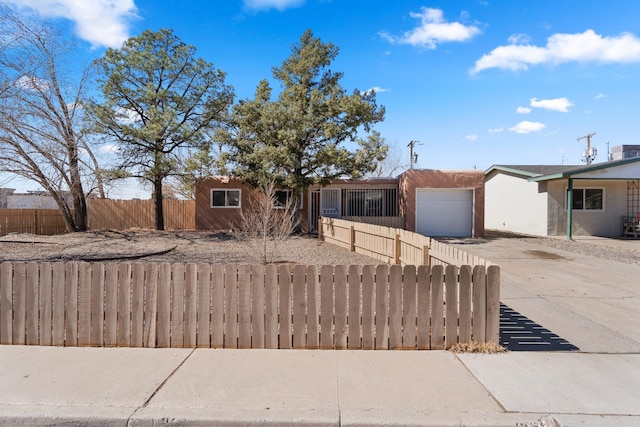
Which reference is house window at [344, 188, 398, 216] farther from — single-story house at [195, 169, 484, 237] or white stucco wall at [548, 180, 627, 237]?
white stucco wall at [548, 180, 627, 237]

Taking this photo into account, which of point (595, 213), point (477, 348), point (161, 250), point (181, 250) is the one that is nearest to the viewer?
point (477, 348)

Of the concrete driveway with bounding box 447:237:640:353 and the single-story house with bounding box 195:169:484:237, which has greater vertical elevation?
the single-story house with bounding box 195:169:484:237

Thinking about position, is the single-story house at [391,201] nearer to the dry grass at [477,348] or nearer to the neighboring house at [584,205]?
the neighboring house at [584,205]

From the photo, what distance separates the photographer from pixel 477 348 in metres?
4.10

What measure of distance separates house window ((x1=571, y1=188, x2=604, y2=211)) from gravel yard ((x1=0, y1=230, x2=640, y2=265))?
141 inches

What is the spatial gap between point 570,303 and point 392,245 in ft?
13.1

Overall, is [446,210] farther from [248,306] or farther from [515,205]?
[248,306]

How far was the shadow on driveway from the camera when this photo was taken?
4.26 metres

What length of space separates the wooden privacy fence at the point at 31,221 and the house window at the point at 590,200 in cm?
2799

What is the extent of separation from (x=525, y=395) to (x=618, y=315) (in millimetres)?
3661

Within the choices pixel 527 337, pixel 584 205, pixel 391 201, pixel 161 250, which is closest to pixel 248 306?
pixel 527 337

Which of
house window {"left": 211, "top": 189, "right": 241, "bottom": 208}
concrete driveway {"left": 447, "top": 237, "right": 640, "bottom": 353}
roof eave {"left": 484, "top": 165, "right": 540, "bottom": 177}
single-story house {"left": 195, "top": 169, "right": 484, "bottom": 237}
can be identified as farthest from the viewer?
house window {"left": 211, "top": 189, "right": 241, "bottom": 208}

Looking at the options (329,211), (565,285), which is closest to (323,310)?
(565,285)

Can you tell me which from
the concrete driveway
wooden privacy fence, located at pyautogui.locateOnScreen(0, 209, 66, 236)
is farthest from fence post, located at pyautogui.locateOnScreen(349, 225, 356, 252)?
wooden privacy fence, located at pyautogui.locateOnScreen(0, 209, 66, 236)
